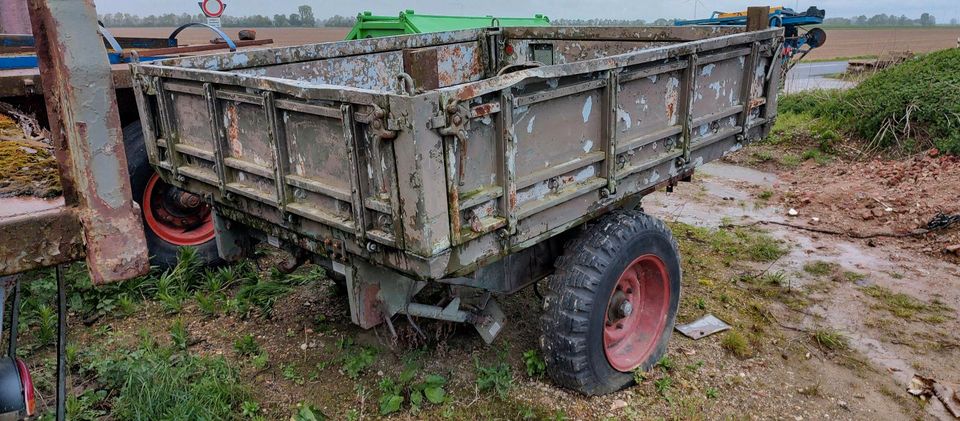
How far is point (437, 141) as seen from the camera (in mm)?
2592

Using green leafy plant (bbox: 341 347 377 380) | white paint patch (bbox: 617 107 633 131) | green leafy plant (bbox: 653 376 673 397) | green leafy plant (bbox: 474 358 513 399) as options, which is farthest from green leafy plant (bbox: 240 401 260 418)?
white paint patch (bbox: 617 107 633 131)

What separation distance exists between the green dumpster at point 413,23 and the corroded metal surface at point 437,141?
4.30 m

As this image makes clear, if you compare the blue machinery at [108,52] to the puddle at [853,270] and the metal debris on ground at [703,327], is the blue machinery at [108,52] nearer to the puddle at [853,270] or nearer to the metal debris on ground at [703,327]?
the metal debris on ground at [703,327]

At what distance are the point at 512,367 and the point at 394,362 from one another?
67 centimetres

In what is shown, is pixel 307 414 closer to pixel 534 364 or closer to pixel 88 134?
pixel 534 364

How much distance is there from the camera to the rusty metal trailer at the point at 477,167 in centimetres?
270

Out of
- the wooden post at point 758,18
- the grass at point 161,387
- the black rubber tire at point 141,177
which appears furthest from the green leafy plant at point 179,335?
the wooden post at point 758,18

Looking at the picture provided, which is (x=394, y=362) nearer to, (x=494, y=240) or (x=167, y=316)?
(x=494, y=240)

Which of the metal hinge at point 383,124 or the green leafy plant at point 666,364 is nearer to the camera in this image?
the metal hinge at point 383,124

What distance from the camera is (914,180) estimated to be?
23.5 ft

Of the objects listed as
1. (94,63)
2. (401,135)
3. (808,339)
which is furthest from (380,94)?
(808,339)

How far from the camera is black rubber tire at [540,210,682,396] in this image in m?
3.46

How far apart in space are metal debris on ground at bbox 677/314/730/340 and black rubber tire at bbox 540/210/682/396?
0.88 m

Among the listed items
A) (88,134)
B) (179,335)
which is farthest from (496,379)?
(88,134)
